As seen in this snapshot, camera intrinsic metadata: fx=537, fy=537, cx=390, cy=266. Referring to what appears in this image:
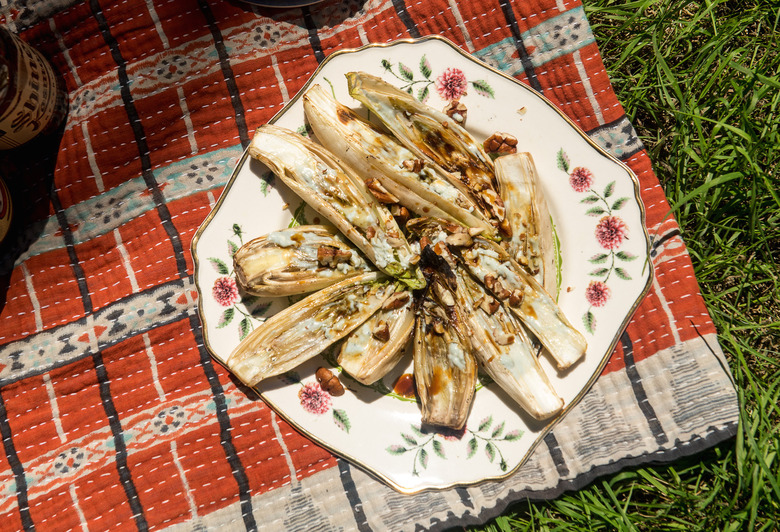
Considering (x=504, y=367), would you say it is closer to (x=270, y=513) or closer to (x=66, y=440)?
(x=270, y=513)

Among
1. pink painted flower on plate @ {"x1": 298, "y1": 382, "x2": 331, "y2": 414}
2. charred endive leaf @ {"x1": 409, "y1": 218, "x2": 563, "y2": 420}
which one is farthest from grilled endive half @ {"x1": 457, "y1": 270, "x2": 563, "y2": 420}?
pink painted flower on plate @ {"x1": 298, "y1": 382, "x2": 331, "y2": 414}

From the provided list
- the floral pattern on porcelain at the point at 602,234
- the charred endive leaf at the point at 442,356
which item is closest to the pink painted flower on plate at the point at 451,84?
the floral pattern on porcelain at the point at 602,234

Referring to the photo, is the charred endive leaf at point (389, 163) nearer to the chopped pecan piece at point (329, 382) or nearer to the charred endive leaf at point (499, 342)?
the charred endive leaf at point (499, 342)

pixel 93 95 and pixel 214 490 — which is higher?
pixel 93 95

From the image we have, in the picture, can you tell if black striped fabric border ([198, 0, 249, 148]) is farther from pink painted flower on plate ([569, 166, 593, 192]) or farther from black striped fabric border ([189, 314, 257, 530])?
pink painted flower on plate ([569, 166, 593, 192])

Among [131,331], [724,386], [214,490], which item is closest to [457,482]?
[214,490]

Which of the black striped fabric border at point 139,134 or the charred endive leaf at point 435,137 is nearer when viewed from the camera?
the charred endive leaf at point 435,137
